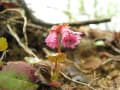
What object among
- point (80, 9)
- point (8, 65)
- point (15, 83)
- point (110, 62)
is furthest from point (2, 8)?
point (80, 9)

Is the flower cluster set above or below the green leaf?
above

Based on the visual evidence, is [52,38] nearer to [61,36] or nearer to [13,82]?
[61,36]

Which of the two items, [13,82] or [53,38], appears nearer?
[13,82]

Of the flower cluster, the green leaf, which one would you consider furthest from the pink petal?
the green leaf

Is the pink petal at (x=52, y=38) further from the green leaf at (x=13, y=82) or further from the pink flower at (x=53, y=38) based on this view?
the green leaf at (x=13, y=82)

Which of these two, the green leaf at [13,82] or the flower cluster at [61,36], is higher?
the flower cluster at [61,36]

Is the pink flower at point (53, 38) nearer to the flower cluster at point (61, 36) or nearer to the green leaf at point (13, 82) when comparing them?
the flower cluster at point (61, 36)

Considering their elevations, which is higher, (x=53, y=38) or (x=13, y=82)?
(x=53, y=38)

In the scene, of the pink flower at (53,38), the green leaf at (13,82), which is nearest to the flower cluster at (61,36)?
Answer: the pink flower at (53,38)

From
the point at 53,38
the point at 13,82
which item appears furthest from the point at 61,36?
the point at 13,82

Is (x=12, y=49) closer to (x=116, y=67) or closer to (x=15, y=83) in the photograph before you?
(x=15, y=83)

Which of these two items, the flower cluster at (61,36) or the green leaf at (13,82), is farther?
the flower cluster at (61,36)

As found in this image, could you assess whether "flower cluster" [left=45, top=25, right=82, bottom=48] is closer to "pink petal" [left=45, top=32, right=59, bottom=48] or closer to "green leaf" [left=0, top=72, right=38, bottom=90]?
"pink petal" [left=45, top=32, right=59, bottom=48]
